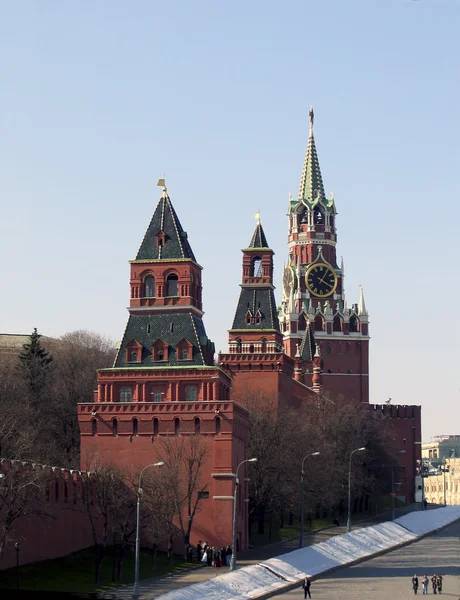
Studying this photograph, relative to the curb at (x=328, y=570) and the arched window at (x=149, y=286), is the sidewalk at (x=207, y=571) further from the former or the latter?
the arched window at (x=149, y=286)

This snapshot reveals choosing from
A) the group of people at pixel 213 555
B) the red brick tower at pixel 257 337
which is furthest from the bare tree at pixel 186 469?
the red brick tower at pixel 257 337

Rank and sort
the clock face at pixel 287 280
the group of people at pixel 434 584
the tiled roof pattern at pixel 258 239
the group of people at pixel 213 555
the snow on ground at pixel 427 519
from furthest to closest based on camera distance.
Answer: the clock face at pixel 287 280, the snow on ground at pixel 427 519, the tiled roof pattern at pixel 258 239, the group of people at pixel 213 555, the group of people at pixel 434 584

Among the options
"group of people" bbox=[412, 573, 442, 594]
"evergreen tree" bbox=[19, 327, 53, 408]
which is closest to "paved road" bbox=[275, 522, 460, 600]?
"group of people" bbox=[412, 573, 442, 594]

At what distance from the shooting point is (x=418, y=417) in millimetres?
185375

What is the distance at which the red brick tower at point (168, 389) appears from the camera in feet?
328

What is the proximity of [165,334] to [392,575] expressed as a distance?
794 inches

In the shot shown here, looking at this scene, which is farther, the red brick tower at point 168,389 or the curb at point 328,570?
the red brick tower at point 168,389

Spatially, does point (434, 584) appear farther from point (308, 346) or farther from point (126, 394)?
point (308, 346)

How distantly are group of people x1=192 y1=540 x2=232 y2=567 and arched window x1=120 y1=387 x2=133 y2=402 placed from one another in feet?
33.7

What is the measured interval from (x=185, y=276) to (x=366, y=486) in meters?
46.9

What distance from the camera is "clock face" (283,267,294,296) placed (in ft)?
622

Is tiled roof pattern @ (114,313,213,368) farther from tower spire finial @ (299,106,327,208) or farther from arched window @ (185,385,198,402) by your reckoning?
tower spire finial @ (299,106,327,208)

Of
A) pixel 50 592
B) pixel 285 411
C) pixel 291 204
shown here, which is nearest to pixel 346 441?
pixel 285 411

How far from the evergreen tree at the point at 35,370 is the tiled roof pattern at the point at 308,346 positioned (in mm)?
40338
